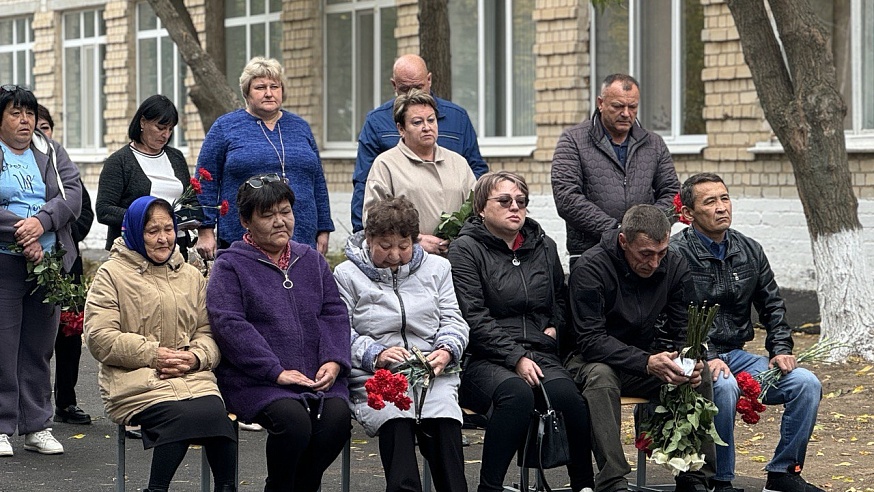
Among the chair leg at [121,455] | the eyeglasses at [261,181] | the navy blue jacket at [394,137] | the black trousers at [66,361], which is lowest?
the chair leg at [121,455]

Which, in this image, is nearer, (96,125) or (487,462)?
(487,462)

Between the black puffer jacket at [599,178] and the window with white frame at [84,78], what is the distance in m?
18.5

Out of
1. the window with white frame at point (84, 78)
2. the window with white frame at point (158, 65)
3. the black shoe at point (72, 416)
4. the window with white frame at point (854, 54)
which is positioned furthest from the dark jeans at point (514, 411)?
the window with white frame at point (84, 78)

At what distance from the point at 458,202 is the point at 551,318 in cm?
108

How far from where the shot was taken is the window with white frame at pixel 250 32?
2069 cm

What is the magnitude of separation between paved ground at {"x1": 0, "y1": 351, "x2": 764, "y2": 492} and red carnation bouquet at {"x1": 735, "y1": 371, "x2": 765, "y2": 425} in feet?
2.21

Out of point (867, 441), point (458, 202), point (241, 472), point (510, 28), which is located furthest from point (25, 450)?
point (510, 28)

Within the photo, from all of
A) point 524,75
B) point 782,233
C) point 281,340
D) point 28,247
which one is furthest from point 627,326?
point 524,75

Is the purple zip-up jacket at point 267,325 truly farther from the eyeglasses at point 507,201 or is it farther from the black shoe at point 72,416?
the black shoe at point 72,416

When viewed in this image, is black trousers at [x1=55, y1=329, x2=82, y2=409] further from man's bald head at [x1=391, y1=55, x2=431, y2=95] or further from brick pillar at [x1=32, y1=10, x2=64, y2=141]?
brick pillar at [x1=32, y1=10, x2=64, y2=141]

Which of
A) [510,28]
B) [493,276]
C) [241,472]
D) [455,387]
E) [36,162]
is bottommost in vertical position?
[241,472]

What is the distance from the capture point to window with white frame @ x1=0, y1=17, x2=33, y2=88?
26.6m

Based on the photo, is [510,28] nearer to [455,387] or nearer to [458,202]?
[458,202]

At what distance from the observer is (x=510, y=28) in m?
17.2
